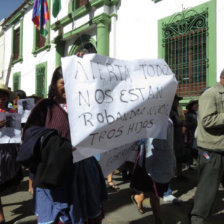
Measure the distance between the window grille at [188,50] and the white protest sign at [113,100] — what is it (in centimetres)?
419

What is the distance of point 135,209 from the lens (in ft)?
11.4

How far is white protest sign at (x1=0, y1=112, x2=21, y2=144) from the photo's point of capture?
2928 millimetres

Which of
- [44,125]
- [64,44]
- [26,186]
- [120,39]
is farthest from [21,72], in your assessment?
[44,125]

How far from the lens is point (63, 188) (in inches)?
68.3

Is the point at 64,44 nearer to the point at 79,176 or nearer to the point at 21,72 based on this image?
the point at 21,72

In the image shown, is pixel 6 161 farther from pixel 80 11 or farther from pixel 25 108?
pixel 80 11

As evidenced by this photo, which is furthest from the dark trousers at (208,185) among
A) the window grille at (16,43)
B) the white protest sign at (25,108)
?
the window grille at (16,43)

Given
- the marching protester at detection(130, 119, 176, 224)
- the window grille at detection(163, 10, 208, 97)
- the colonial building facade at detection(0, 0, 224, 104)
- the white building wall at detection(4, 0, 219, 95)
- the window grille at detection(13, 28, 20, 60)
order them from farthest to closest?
1. the window grille at detection(13, 28, 20, 60)
2. the white building wall at detection(4, 0, 219, 95)
3. the window grille at detection(163, 10, 208, 97)
4. the colonial building facade at detection(0, 0, 224, 104)
5. the marching protester at detection(130, 119, 176, 224)

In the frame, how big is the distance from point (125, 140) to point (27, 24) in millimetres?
13388

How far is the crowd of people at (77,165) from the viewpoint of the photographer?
1609 mm

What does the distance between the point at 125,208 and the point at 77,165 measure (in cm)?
201

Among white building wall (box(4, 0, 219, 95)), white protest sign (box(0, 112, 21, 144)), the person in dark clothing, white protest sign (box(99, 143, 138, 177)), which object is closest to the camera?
white protest sign (box(99, 143, 138, 177))

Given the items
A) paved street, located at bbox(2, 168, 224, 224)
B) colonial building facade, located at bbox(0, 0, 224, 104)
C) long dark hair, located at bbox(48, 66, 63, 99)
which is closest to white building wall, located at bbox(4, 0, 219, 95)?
colonial building facade, located at bbox(0, 0, 224, 104)

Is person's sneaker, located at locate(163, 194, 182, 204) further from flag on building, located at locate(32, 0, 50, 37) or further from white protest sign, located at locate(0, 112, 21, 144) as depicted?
flag on building, located at locate(32, 0, 50, 37)
